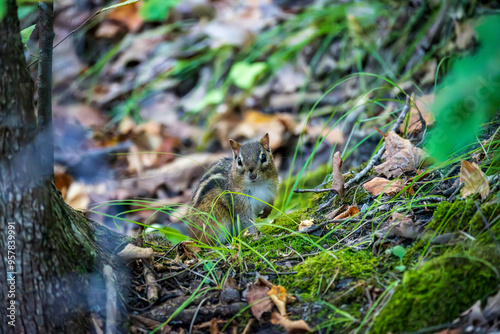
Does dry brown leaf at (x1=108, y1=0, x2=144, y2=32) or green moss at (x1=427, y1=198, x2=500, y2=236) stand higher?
dry brown leaf at (x1=108, y1=0, x2=144, y2=32)

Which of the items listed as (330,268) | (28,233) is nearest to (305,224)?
(330,268)

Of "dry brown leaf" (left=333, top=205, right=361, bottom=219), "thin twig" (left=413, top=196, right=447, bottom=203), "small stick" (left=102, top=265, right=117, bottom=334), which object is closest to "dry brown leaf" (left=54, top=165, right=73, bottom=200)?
"small stick" (left=102, top=265, right=117, bottom=334)

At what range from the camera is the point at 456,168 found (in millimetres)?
2867

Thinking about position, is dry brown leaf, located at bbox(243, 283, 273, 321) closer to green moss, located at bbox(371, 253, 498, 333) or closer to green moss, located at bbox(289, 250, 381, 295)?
green moss, located at bbox(289, 250, 381, 295)

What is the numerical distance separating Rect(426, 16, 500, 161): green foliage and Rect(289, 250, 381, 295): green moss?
3.10 ft

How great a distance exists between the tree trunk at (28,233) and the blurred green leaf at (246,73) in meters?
5.05

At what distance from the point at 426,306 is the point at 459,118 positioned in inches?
32.9

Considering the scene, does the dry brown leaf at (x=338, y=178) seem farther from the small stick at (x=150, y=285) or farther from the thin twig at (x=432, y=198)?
the small stick at (x=150, y=285)

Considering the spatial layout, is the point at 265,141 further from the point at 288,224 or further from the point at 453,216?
the point at 453,216

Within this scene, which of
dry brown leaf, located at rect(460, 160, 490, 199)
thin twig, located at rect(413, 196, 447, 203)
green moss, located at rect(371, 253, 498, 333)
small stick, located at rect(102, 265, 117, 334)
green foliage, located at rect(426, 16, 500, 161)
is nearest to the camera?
green foliage, located at rect(426, 16, 500, 161)

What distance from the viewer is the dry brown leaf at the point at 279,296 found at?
2.30 m

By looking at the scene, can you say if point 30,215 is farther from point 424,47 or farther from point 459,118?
point 424,47

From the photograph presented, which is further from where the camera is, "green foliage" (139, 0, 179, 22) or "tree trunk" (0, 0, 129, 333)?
"green foliage" (139, 0, 179, 22)

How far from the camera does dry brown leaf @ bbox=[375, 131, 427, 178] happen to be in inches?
126
